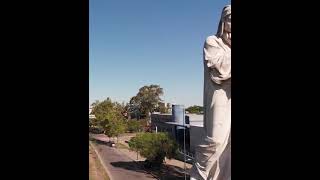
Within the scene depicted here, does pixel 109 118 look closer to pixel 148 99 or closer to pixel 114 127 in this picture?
pixel 114 127

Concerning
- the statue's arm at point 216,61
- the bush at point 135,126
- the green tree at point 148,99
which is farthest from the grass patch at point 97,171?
the green tree at point 148,99

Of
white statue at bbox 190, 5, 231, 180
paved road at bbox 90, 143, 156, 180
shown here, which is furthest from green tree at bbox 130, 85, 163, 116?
white statue at bbox 190, 5, 231, 180

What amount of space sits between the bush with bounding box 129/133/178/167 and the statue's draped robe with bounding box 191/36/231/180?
1701cm

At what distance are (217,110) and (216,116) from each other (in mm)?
65

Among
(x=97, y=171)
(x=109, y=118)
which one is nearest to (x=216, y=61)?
(x=97, y=171)

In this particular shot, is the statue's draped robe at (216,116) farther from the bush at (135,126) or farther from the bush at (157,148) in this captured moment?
the bush at (135,126)

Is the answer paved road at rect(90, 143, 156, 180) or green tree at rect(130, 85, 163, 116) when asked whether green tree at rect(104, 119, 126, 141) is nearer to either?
paved road at rect(90, 143, 156, 180)

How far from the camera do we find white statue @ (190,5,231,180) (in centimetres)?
442

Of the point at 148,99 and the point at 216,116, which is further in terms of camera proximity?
the point at 148,99

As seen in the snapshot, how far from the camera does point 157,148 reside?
21359 millimetres

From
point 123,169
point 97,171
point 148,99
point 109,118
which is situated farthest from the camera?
point 148,99

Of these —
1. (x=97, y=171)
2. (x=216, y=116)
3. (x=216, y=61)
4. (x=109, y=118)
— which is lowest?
(x=97, y=171)
